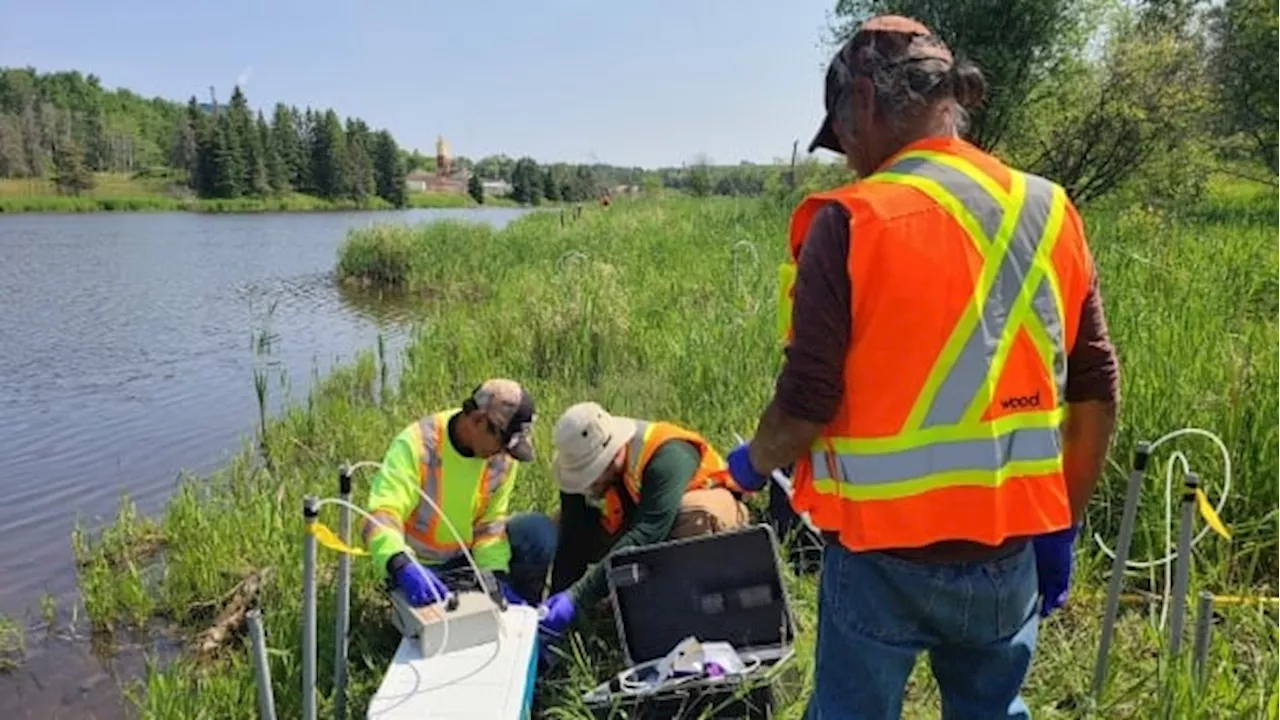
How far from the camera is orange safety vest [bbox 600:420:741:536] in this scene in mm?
3455

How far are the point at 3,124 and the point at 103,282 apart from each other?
6566 cm

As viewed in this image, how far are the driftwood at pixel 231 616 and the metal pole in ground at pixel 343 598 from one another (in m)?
1.42

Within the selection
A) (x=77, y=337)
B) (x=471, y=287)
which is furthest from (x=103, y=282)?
(x=471, y=287)

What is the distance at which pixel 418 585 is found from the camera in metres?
2.92

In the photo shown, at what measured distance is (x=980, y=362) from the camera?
4.78 ft

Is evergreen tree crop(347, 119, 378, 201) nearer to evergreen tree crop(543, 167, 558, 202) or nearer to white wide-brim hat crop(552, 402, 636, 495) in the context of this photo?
evergreen tree crop(543, 167, 558, 202)

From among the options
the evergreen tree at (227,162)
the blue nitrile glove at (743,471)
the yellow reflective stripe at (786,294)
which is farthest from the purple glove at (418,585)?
the evergreen tree at (227,162)

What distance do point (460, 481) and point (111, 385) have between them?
8.19m

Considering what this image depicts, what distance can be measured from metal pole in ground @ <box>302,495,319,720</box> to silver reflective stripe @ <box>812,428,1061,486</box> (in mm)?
1345

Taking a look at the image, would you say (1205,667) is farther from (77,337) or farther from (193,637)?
(77,337)

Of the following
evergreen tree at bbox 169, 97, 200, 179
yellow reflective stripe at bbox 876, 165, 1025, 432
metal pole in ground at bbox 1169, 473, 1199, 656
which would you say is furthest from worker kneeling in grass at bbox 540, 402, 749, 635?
evergreen tree at bbox 169, 97, 200, 179

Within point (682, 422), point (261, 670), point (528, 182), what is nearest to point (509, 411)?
point (261, 670)

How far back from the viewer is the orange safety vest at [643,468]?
11.3ft

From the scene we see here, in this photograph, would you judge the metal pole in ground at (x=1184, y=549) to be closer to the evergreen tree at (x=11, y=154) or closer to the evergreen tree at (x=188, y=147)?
the evergreen tree at (x=188, y=147)
